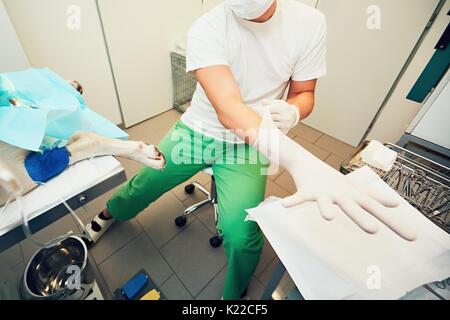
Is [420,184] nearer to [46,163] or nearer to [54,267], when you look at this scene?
[46,163]

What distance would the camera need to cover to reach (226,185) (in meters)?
0.83

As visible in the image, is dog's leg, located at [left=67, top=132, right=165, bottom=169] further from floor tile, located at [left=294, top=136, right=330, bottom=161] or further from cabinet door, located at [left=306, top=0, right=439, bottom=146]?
cabinet door, located at [left=306, top=0, right=439, bottom=146]

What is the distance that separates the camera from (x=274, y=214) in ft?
1.76

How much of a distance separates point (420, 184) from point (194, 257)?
98 centimetres

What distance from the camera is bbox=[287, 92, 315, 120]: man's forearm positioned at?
32.7 inches

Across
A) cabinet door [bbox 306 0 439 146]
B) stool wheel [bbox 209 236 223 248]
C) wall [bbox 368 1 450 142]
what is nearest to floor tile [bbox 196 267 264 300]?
stool wheel [bbox 209 236 223 248]

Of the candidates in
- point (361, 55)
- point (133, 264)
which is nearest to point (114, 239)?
point (133, 264)

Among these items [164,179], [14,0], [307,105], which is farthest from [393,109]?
[14,0]

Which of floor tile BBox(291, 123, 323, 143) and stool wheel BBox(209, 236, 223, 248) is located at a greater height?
floor tile BBox(291, 123, 323, 143)

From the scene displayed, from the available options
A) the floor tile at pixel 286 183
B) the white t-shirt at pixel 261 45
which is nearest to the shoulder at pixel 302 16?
the white t-shirt at pixel 261 45

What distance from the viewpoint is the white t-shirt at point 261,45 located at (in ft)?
2.39

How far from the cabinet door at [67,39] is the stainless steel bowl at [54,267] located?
1.08m

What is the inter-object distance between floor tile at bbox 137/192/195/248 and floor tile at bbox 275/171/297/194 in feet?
2.15

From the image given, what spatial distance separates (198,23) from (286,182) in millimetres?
1163
